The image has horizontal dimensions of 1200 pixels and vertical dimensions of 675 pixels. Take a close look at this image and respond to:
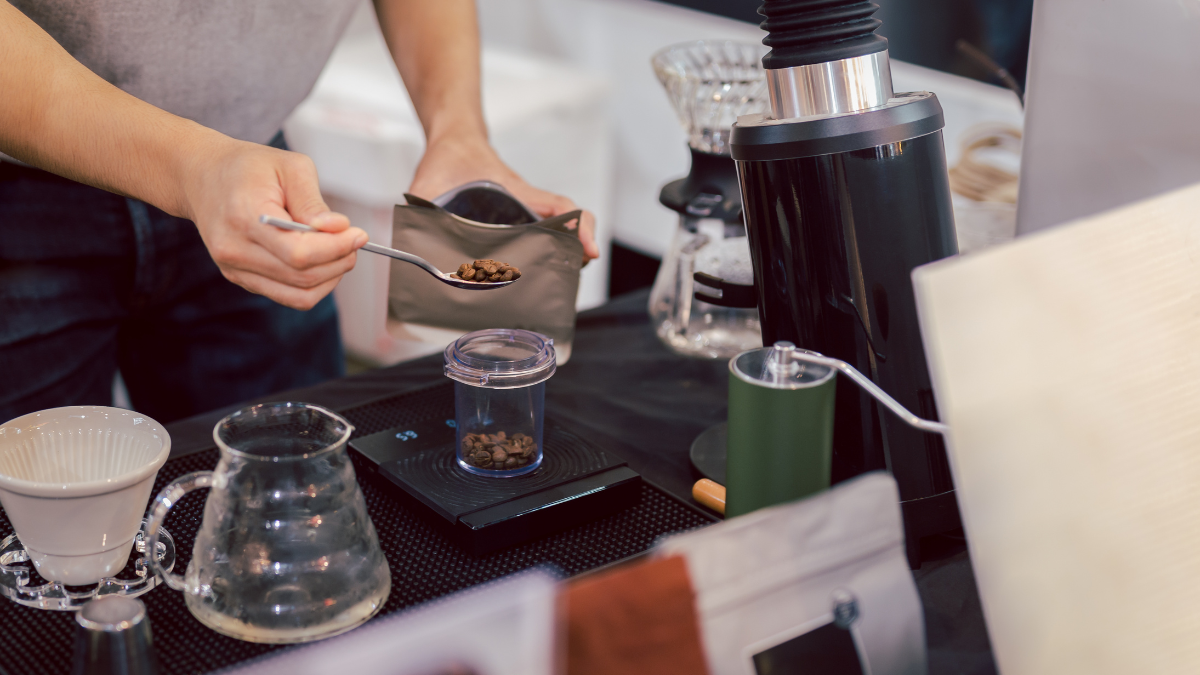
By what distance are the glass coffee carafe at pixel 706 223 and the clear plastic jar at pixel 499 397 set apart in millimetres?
342

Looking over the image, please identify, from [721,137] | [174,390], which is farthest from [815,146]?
[174,390]

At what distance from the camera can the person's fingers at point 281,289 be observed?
28.2 inches

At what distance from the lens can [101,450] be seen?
0.69 meters

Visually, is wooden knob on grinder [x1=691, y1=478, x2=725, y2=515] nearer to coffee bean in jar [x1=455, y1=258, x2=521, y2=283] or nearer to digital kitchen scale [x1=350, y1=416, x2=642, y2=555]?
digital kitchen scale [x1=350, y1=416, x2=642, y2=555]

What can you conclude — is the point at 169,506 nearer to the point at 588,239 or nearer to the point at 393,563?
the point at 393,563

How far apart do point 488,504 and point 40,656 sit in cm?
29

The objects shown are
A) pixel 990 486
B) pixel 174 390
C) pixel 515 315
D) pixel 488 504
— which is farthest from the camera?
pixel 174 390

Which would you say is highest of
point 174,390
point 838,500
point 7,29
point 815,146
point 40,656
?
point 7,29

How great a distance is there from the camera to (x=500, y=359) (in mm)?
787

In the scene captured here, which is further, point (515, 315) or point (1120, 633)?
point (515, 315)

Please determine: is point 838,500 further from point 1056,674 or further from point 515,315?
point 515,315

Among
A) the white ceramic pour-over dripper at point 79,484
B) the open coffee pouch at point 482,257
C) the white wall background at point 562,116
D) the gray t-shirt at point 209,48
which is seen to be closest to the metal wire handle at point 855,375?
the open coffee pouch at point 482,257

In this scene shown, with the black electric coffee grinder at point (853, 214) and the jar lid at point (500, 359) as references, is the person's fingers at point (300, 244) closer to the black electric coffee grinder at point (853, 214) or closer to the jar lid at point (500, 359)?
the jar lid at point (500, 359)

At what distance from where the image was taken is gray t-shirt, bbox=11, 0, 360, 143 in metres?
0.98
